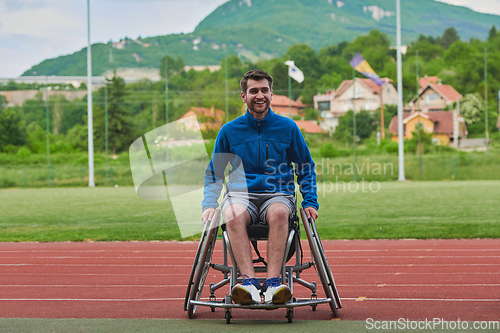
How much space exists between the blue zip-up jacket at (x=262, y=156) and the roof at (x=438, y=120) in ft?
91.4

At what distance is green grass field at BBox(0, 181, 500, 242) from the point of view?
9.14 meters

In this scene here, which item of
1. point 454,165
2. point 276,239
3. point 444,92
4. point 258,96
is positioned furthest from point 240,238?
point 444,92

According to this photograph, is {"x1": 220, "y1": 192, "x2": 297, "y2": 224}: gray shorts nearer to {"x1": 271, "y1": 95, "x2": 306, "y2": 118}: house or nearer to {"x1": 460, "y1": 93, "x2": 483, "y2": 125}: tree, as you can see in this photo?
{"x1": 271, "y1": 95, "x2": 306, "y2": 118}: house

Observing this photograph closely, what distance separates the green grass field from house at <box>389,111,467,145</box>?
1109cm

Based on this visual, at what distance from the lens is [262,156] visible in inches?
142

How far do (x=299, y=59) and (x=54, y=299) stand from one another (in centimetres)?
3295

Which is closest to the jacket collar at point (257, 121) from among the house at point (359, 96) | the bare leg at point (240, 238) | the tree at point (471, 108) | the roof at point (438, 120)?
the bare leg at point (240, 238)

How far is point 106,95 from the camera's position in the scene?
1211 inches

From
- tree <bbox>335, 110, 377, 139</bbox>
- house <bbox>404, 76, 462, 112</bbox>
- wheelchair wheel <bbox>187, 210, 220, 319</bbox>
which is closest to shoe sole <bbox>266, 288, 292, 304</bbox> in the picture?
wheelchair wheel <bbox>187, 210, 220, 319</bbox>

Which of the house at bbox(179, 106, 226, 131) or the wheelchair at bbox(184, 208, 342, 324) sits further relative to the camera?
the house at bbox(179, 106, 226, 131)

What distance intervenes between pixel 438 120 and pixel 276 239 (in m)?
30.1

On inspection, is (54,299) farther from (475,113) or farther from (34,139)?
(475,113)

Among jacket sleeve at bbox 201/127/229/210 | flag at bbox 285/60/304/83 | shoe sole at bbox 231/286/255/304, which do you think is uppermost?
flag at bbox 285/60/304/83

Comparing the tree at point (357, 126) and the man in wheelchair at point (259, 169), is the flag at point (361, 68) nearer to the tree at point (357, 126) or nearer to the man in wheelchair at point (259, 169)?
the tree at point (357, 126)
